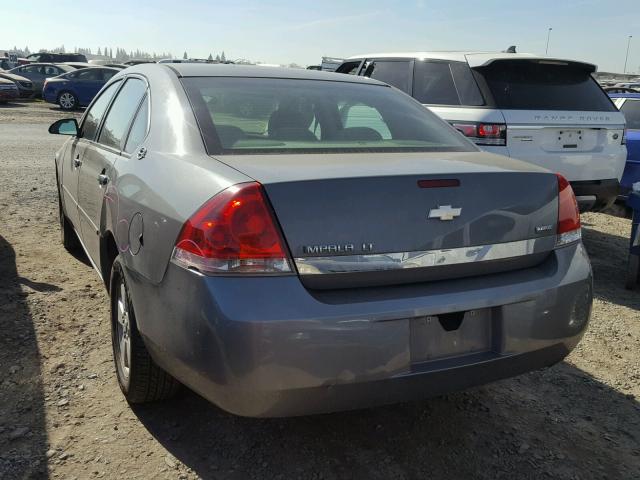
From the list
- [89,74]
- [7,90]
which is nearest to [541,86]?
[89,74]

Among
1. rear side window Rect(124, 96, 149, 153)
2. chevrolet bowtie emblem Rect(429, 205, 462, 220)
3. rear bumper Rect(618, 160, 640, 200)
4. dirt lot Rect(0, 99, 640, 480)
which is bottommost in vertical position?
dirt lot Rect(0, 99, 640, 480)

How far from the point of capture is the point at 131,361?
2773 millimetres

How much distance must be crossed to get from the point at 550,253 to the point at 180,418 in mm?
1864

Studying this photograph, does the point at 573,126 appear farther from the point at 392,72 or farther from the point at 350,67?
the point at 350,67

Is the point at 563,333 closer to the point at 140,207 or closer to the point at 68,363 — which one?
the point at 140,207

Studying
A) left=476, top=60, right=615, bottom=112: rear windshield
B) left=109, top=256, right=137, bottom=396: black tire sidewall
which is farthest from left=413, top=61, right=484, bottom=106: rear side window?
left=109, top=256, right=137, bottom=396: black tire sidewall

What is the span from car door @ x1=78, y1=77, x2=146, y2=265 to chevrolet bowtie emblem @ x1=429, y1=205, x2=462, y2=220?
162cm

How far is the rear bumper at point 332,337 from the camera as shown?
2.08 metres

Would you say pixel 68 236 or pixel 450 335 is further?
pixel 68 236

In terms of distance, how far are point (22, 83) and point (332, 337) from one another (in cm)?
2678

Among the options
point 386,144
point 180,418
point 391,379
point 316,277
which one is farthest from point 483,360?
point 180,418

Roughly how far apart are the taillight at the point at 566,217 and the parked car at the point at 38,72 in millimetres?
27109

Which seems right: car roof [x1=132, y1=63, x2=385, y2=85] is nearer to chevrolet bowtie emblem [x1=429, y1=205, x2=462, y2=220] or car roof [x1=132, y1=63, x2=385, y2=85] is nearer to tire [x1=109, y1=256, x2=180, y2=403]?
tire [x1=109, y1=256, x2=180, y2=403]

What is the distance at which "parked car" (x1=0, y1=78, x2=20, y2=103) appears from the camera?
22.6 meters
